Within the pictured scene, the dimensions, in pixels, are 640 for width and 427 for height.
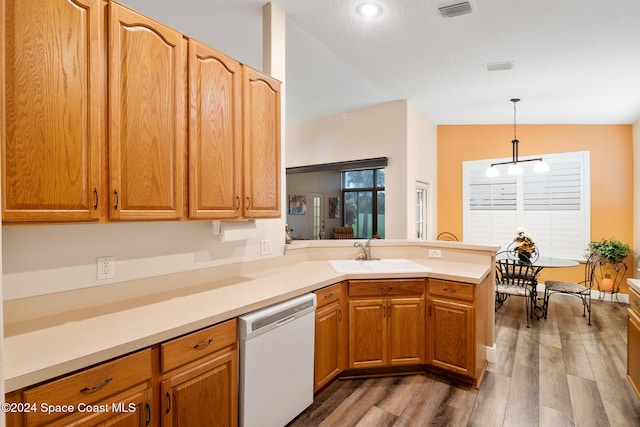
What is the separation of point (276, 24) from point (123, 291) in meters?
2.17

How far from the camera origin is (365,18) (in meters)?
2.57

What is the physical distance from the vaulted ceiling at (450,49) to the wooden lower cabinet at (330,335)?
2168 millimetres

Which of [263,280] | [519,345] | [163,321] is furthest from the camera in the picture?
[519,345]

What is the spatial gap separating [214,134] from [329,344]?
1.64 m

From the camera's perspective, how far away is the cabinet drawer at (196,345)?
4.53 feet

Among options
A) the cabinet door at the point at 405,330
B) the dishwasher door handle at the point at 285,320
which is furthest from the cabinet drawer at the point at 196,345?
the cabinet door at the point at 405,330

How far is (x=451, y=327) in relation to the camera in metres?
2.47

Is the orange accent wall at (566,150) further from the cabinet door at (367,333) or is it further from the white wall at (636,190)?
the cabinet door at (367,333)

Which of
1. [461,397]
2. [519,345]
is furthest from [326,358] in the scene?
[519,345]

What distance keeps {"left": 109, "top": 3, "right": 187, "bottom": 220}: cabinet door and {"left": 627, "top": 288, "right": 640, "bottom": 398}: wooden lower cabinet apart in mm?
2915

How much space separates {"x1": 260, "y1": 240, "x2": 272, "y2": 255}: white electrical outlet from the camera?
2.53 meters

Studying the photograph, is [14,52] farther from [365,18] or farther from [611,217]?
[611,217]

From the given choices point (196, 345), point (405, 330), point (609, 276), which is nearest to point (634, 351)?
point (405, 330)

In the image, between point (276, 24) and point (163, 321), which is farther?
point (276, 24)
